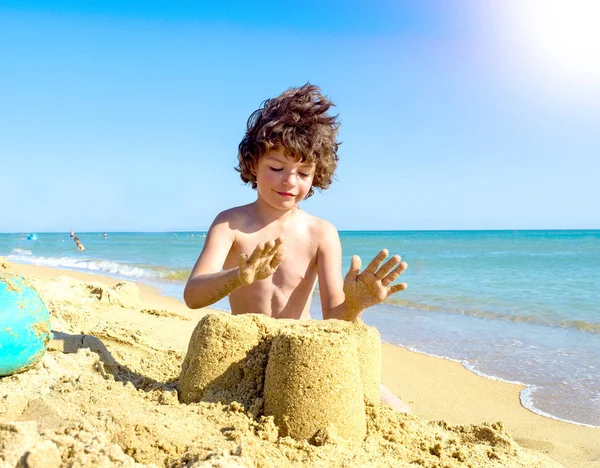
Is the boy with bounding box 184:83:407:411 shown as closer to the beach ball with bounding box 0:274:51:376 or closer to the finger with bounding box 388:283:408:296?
the finger with bounding box 388:283:408:296

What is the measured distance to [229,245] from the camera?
10.1 feet

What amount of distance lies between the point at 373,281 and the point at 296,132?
0.96m

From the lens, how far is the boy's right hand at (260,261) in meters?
2.32

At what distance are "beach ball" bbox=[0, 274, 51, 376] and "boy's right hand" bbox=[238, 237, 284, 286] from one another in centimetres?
117

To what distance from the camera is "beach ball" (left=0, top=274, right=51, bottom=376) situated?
2.56 metres

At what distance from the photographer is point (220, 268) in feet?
9.70

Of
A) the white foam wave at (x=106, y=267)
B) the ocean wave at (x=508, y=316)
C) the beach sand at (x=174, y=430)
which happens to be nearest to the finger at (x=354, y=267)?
the beach sand at (x=174, y=430)

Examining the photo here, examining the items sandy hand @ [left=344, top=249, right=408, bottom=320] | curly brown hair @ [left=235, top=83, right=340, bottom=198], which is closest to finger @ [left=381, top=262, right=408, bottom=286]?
sandy hand @ [left=344, top=249, right=408, bottom=320]

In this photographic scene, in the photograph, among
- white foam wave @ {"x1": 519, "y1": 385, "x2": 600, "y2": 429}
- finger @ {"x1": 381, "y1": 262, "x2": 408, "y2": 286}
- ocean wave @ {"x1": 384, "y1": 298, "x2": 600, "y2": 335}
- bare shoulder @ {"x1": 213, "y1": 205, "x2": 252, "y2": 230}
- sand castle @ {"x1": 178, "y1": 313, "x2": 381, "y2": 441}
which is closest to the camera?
sand castle @ {"x1": 178, "y1": 313, "x2": 381, "y2": 441}

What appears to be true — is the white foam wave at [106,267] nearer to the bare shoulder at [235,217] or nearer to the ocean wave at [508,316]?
the ocean wave at [508,316]

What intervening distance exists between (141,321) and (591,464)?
453cm

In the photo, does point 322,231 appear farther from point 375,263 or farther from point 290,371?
point 290,371

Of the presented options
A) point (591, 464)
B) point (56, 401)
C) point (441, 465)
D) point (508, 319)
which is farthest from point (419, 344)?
point (56, 401)

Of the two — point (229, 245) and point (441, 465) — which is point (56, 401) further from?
point (441, 465)
